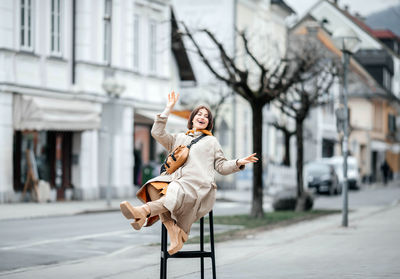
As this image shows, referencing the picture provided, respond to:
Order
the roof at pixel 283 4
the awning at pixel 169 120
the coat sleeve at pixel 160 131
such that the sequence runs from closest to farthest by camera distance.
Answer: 1. the coat sleeve at pixel 160 131
2. the awning at pixel 169 120
3. the roof at pixel 283 4

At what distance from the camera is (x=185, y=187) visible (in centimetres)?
784

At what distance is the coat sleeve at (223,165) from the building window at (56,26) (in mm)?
22035

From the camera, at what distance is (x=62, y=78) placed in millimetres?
29562

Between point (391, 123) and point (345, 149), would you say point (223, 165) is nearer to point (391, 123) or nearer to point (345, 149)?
point (345, 149)

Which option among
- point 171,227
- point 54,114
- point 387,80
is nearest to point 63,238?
point 171,227

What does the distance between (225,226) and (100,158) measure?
14257 millimetres

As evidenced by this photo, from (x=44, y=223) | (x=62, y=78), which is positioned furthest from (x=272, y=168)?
(x=44, y=223)

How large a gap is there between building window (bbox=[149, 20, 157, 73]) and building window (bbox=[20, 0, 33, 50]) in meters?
8.28

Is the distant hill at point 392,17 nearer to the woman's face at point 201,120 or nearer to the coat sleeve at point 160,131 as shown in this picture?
the woman's face at point 201,120

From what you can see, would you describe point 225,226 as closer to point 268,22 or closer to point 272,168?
point 272,168

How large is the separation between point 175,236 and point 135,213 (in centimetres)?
59

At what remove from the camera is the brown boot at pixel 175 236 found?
25.6 feet

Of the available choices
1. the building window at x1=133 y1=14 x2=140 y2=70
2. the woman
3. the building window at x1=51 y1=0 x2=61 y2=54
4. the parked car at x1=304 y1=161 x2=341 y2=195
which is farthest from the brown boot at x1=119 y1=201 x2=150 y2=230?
the parked car at x1=304 y1=161 x2=341 y2=195

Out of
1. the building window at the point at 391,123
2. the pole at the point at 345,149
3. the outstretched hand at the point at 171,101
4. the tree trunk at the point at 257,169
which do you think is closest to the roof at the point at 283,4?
the tree trunk at the point at 257,169
